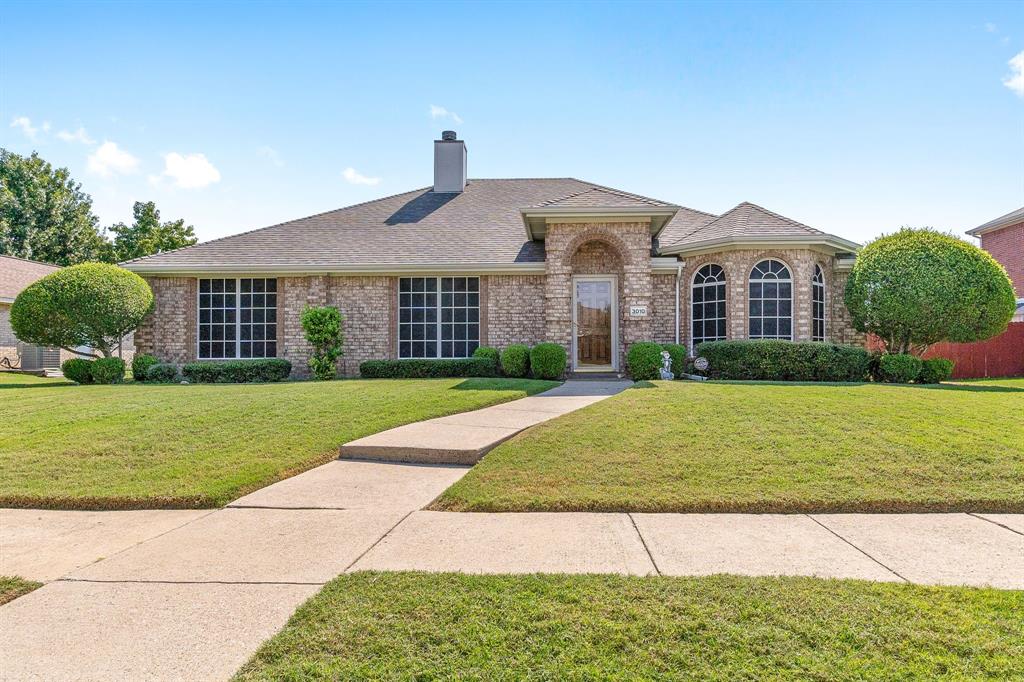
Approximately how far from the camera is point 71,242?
117 feet

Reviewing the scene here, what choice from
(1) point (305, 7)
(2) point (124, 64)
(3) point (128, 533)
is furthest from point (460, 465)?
(2) point (124, 64)

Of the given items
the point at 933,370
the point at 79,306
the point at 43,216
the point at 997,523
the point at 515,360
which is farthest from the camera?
the point at 43,216

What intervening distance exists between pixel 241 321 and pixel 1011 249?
106 ft

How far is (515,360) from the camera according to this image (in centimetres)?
1348

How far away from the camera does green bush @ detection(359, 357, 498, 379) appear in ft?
45.7

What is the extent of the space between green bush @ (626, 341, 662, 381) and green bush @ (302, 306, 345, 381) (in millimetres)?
7648

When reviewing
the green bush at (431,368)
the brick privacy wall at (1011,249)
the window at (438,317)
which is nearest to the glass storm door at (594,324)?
the green bush at (431,368)

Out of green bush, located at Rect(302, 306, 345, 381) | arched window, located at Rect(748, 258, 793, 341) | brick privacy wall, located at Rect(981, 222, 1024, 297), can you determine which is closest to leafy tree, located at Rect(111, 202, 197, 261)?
green bush, located at Rect(302, 306, 345, 381)

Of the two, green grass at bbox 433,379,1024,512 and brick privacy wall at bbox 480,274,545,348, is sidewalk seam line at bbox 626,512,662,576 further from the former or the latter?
brick privacy wall at bbox 480,274,545,348

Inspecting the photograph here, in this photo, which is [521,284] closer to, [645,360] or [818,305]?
[645,360]

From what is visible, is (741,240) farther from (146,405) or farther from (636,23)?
(146,405)

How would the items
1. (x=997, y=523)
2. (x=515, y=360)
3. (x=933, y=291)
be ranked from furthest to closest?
(x=515, y=360)
(x=933, y=291)
(x=997, y=523)

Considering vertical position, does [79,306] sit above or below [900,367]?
above

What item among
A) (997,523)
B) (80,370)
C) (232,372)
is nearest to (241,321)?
(232,372)
